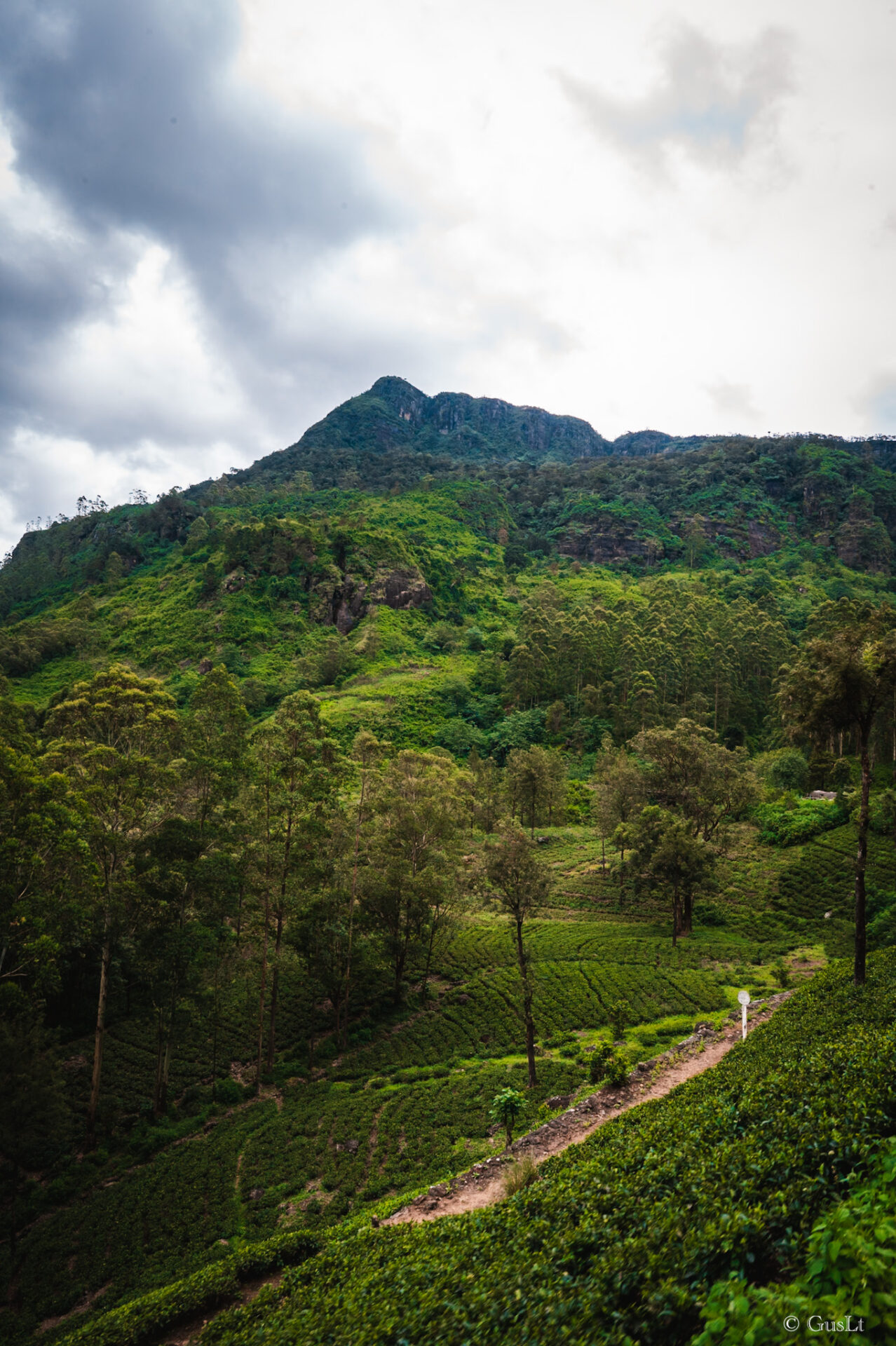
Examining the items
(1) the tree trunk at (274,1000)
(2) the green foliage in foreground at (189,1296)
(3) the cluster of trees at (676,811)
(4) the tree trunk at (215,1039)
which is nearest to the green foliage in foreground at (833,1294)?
(2) the green foliage in foreground at (189,1296)

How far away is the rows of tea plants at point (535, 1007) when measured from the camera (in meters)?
27.2

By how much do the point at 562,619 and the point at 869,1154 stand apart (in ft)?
323

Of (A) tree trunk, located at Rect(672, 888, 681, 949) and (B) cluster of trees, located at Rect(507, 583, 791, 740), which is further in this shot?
(B) cluster of trees, located at Rect(507, 583, 791, 740)

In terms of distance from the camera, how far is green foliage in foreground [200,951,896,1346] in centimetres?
524

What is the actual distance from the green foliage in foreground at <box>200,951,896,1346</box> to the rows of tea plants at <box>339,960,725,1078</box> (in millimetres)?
17061

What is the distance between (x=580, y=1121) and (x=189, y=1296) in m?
10.7

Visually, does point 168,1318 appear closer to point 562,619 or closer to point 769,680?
point 769,680

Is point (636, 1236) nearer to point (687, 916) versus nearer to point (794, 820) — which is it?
point (687, 916)

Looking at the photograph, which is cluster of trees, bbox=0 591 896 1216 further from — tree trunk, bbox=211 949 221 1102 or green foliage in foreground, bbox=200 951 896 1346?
green foliage in foreground, bbox=200 951 896 1346

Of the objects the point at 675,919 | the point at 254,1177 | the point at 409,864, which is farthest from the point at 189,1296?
the point at 675,919

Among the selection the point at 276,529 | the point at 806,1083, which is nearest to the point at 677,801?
the point at 806,1083

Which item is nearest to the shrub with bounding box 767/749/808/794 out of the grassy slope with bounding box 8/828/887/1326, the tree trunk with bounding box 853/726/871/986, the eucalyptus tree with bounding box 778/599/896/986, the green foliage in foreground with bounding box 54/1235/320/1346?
the grassy slope with bounding box 8/828/887/1326

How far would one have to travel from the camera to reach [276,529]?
376 ft

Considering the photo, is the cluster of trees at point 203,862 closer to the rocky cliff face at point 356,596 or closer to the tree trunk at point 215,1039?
the tree trunk at point 215,1039
